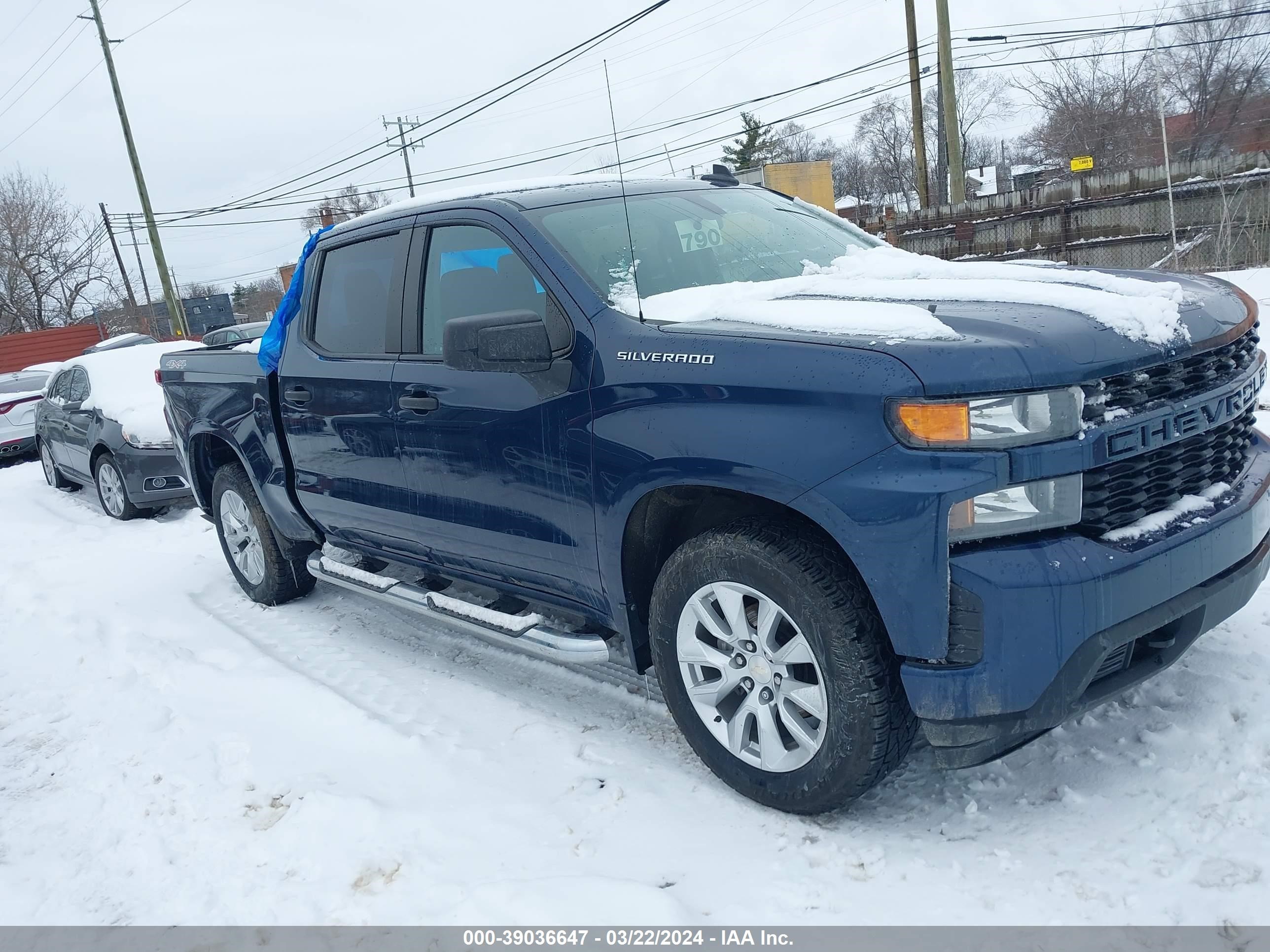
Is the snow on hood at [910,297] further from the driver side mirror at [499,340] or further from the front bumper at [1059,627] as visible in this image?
the front bumper at [1059,627]

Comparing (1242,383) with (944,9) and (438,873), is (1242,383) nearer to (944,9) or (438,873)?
(438,873)

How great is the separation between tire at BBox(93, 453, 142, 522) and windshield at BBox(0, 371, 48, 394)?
678cm

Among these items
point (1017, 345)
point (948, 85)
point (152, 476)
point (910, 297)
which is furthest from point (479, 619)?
point (948, 85)

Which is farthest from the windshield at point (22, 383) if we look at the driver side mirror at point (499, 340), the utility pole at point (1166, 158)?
the utility pole at point (1166, 158)

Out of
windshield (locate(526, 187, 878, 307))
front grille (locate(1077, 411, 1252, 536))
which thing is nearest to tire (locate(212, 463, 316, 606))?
windshield (locate(526, 187, 878, 307))

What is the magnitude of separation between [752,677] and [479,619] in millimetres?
1328

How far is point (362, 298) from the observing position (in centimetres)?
424

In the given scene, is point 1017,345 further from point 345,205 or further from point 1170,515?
point 345,205

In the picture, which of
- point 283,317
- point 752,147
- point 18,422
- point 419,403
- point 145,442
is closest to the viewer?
point 419,403

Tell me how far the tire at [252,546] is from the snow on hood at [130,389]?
9.97ft

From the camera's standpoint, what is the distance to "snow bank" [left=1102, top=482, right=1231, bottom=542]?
238 centimetres

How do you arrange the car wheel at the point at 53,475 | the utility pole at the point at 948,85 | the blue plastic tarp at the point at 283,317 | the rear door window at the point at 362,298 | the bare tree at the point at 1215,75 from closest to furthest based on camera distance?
1. the rear door window at the point at 362,298
2. the blue plastic tarp at the point at 283,317
3. the car wheel at the point at 53,475
4. the utility pole at the point at 948,85
5. the bare tree at the point at 1215,75

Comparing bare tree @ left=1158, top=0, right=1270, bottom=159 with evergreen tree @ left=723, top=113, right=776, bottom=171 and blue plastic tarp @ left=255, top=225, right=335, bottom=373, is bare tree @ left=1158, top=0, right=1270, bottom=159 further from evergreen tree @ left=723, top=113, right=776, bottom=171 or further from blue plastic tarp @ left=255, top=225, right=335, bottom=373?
blue plastic tarp @ left=255, top=225, right=335, bottom=373

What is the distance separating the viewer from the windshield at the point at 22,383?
1453 centimetres
